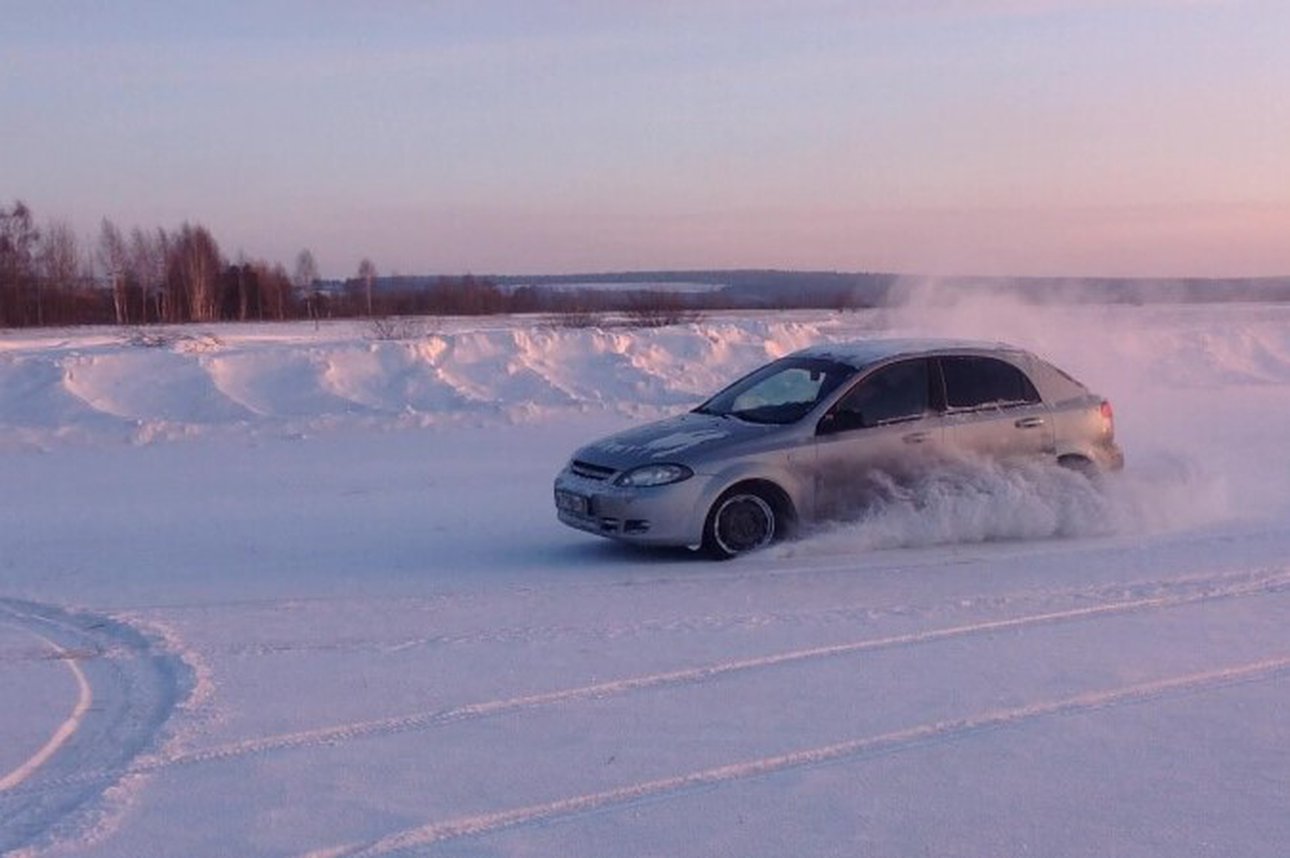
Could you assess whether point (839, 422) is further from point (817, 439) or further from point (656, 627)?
point (656, 627)

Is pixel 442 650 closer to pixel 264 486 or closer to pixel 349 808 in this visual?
pixel 349 808

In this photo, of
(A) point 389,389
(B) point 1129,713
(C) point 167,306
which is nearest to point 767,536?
(B) point 1129,713

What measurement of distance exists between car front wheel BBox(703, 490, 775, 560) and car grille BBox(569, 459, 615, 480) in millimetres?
762

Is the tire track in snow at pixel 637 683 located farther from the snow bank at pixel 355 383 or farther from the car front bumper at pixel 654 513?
the snow bank at pixel 355 383

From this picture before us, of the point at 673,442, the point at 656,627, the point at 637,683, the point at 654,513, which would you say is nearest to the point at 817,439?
the point at 673,442

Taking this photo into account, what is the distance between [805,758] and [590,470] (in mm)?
4892

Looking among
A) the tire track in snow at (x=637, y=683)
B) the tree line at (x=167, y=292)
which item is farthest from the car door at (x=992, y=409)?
the tree line at (x=167, y=292)

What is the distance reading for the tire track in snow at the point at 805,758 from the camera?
198 inches

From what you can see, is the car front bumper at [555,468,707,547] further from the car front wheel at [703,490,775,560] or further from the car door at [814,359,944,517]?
the car door at [814,359,944,517]

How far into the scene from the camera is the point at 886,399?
1085 cm

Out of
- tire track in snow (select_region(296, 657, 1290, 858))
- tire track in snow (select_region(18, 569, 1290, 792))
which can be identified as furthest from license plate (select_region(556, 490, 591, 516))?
tire track in snow (select_region(296, 657, 1290, 858))

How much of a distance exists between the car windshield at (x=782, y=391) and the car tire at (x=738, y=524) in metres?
0.65

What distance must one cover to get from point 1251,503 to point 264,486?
345 inches

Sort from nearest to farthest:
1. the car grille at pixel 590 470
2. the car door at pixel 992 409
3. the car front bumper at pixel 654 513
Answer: the car front bumper at pixel 654 513
the car grille at pixel 590 470
the car door at pixel 992 409
